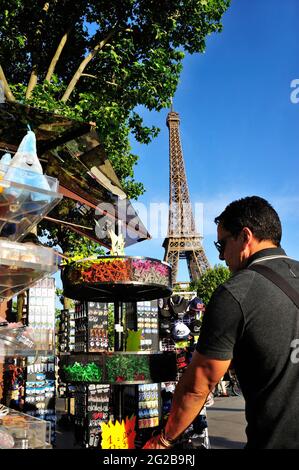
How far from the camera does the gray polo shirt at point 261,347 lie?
5.93 feet

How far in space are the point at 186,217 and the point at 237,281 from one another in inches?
2569

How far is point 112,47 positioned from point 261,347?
12185 millimetres

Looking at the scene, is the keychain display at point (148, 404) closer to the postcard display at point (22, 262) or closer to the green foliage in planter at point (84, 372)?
the green foliage in planter at point (84, 372)

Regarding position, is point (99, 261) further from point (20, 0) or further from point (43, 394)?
point (20, 0)

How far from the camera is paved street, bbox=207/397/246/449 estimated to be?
315 inches

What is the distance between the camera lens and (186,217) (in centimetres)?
6688

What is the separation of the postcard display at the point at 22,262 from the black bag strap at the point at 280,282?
1422 millimetres

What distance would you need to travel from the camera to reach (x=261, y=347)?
6.11ft

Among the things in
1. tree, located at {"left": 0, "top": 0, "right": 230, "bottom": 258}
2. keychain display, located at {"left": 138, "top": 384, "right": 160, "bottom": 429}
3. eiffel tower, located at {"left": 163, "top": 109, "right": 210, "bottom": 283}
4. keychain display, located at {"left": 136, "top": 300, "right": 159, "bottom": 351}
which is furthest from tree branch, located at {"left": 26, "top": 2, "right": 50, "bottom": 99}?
eiffel tower, located at {"left": 163, "top": 109, "right": 210, "bottom": 283}

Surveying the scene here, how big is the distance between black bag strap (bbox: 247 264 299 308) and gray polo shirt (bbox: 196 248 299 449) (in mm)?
22

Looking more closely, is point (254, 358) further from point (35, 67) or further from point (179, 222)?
point (179, 222)

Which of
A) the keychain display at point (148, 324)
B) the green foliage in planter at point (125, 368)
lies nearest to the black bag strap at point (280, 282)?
the green foliage in planter at point (125, 368)

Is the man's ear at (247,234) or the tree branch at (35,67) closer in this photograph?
the man's ear at (247,234)
